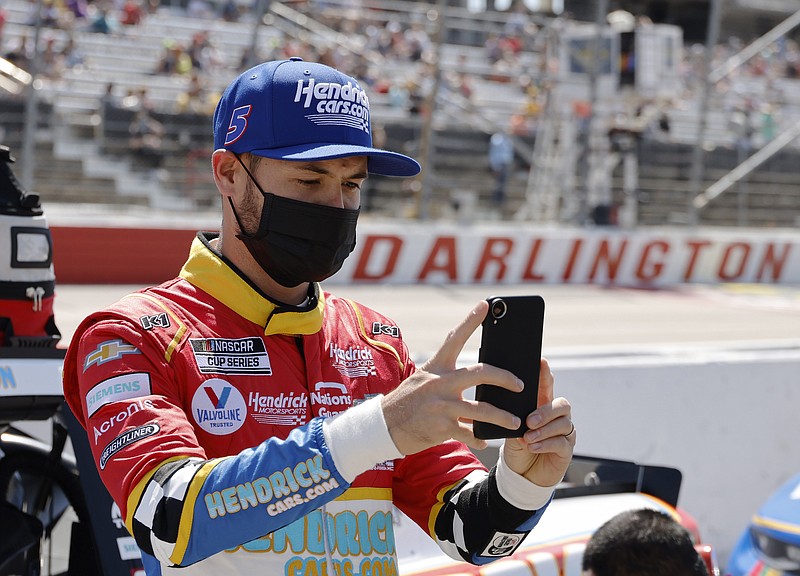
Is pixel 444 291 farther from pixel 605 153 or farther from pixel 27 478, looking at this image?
pixel 27 478

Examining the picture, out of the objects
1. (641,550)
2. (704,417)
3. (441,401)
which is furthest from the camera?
(704,417)

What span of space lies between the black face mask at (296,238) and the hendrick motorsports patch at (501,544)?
2.00 ft

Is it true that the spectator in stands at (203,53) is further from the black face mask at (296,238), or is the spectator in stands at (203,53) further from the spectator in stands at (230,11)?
the black face mask at (296,238)

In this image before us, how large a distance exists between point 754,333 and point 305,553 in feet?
33.4

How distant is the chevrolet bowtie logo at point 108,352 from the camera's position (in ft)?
5.95

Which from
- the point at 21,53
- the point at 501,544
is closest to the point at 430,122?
the point at 21,53

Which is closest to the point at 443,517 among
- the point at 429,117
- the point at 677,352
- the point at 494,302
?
the point at 494,302

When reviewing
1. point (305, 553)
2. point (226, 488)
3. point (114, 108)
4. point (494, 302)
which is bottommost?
point (114, 108)

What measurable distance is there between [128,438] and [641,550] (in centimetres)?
177

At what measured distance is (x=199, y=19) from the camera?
15.9 m

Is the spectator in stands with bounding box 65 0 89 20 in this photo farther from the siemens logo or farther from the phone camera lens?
the phone camera lens

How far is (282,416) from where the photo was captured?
193 centimetres

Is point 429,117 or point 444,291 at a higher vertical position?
point 429,117

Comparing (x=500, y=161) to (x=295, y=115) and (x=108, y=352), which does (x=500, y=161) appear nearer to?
(x=295, y=115)
